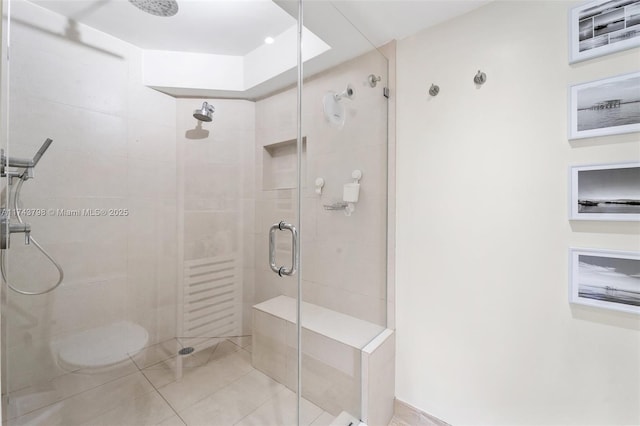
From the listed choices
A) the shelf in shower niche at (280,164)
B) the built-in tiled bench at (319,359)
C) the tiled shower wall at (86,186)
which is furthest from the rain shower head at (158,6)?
the built-in tiled bench at (319,359)

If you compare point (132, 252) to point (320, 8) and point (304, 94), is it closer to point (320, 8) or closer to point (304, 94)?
point (304, 94)

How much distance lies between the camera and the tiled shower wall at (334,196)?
4.73ft

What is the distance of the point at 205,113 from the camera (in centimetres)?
142

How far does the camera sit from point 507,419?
1.34 m

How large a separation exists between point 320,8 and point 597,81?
1330 millimetres

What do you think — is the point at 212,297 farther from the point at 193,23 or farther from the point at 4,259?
the point at 193,23

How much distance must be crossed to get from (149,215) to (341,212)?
1.03 meters

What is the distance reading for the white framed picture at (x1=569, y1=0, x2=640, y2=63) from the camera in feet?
3.57

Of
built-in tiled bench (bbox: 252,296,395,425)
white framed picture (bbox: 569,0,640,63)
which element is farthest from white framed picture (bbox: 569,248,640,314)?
built-in tiled bench (bbox: 252,296,395,425)

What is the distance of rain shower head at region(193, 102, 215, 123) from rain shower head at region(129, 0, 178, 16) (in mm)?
411

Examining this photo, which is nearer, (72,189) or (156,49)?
(72,189)

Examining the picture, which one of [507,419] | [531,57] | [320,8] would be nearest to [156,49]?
[320,8]

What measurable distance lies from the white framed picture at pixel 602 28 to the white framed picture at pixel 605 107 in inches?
5.2

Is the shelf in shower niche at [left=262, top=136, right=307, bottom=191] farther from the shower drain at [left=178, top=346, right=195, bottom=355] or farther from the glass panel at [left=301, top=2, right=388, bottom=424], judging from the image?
the shower drain at [left=178, top=346, right=195, bottom=355]
